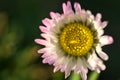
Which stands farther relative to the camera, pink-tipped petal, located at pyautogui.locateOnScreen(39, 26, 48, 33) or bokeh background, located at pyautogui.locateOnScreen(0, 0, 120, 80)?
bokeh background, located at pyautogui.locateOnScreen(0, 0, 120, 80)

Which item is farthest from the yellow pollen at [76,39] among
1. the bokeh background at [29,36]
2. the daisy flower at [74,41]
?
the bokeh background at [29,36]

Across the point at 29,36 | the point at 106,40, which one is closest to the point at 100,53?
the point at 106,40

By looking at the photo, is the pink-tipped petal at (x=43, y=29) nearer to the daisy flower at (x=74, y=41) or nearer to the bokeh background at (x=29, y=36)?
the daisy flower at (x=74, y=41)

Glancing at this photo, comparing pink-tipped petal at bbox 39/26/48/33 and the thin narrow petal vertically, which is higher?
pink-tipped petal at bbox 39/26/48/33

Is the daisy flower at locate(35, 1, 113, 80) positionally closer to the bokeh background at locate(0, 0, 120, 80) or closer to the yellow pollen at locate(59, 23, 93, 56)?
the yellow pollen at locate(59, 23, 93, 56)

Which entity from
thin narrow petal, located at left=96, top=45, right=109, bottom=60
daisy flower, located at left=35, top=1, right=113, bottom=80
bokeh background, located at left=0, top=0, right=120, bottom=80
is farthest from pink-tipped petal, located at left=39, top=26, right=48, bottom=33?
bokeh background, located at left=0, top=0, right=120, bottom=80

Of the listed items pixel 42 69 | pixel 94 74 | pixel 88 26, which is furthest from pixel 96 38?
pixel 42 69

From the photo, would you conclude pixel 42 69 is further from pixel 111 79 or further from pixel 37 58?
pixel 111 79
